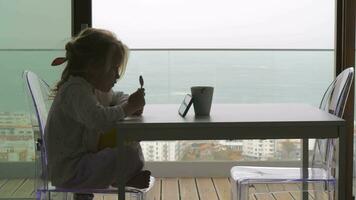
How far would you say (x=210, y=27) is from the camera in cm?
475

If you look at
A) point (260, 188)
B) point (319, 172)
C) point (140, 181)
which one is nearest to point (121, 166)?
point (140, 181)

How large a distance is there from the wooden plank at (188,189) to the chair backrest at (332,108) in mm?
1140

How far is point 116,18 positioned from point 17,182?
179 centimetres

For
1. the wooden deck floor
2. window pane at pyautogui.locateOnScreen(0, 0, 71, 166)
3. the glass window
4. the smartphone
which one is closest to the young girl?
the smartphone

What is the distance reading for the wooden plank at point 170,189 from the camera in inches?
150

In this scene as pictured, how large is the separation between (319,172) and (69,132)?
47.7 inches

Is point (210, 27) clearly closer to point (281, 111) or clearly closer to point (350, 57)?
point (350, 57)

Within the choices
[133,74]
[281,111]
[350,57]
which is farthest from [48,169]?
[133,74]

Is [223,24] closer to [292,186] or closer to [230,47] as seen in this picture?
[230,47]

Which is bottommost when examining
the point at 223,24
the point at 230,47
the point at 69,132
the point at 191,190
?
the point at 191,190

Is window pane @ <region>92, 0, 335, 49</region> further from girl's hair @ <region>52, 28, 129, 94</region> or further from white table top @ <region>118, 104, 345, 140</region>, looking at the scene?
white table top @ <region>118, 104, 345, 140</region>

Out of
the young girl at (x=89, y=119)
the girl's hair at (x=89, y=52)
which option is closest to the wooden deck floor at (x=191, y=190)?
the young girl at (x=89, y=119)

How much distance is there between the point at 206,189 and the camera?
4023 millimetres

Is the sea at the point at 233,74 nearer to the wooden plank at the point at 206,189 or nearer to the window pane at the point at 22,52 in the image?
the wooden plank at the point at 206,189
